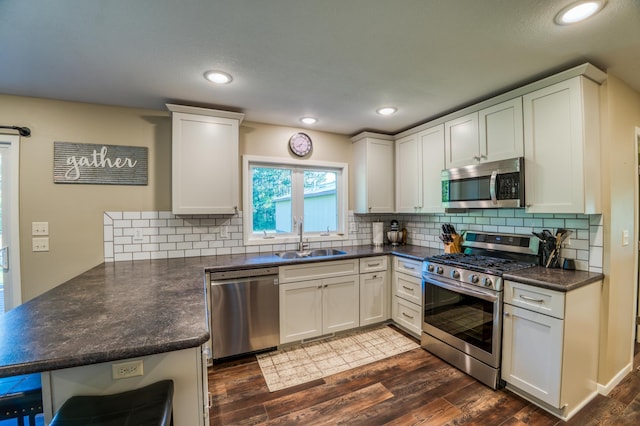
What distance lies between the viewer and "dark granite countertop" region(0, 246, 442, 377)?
938mm

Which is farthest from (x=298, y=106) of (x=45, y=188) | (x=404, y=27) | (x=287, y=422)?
(x=287, y=422)

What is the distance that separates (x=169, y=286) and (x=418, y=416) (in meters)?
1.88

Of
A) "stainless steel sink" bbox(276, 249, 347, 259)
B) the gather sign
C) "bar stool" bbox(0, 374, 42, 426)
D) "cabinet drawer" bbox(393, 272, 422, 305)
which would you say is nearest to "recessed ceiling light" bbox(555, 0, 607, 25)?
"cabinet drawer" bbox(393, 272, 422, 305)

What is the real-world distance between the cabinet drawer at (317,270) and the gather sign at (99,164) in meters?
1.70

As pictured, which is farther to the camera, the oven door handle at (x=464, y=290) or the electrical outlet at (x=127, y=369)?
the oven door handle at (x=464, y=290)

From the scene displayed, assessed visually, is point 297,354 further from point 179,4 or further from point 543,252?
point 179,4

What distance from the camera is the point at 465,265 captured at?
7.50 ft

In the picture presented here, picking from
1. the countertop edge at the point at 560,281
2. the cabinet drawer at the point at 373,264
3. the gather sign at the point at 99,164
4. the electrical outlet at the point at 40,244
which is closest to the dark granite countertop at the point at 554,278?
the countertop edge at the point at 560,281

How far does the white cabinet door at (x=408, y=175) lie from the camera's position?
324 centimetres

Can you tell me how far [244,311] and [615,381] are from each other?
3066mm

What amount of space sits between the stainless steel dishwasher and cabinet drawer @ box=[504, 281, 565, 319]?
6.36 feet

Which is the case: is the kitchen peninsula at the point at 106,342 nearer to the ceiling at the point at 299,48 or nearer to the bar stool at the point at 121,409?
the bar stool at the point at 121,409

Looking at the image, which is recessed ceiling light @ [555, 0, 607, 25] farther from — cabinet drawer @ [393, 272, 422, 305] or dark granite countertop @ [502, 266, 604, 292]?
cabinet drawer @ [393, 272, 422, 305]

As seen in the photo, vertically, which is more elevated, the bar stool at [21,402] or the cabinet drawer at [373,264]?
the cabinet drawer at [373,264]
